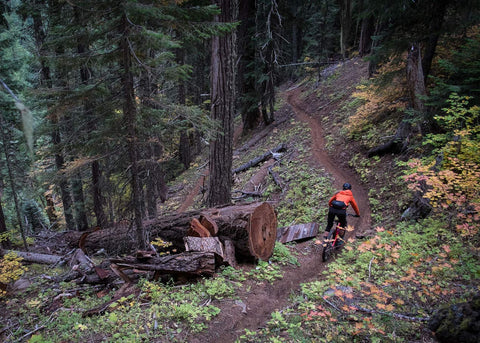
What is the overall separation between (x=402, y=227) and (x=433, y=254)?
162 centimetres

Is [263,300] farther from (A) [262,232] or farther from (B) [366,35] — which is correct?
(B) [366,35]

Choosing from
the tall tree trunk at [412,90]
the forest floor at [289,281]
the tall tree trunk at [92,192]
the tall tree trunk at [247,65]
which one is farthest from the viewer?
the tall tree trunk at [247,65]

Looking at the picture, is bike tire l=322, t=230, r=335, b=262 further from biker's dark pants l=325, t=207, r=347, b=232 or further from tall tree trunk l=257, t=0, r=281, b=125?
tall tree trunk l=257, t=0, r=281, b=125

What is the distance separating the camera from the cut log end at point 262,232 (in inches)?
244

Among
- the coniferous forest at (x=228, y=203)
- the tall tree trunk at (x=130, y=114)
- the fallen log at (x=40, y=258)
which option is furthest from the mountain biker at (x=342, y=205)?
the fallen log at (x=40, y=258)

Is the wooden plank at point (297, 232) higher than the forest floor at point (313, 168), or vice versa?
the forest floor at point (313, 168)

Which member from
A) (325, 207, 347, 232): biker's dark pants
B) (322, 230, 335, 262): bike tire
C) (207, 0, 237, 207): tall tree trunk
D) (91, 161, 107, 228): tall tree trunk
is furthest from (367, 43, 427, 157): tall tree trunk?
(91, 161, 107, 228): tall tree trunk

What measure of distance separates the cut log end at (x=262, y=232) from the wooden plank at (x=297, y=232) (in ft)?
6.53

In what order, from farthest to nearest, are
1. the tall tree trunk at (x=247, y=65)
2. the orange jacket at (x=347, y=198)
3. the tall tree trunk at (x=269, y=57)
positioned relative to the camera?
the tall tree trunk at (x=247, y=65)
the tall tree trunk at (x=269, y=57)
the orange jacket at (x=347, y=198)

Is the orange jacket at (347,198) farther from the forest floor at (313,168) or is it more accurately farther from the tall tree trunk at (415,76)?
the tall tree trunk at (415,76)

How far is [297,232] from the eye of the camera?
28.6 feet

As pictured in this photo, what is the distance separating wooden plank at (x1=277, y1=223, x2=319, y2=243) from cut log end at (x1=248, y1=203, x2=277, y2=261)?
1989 millimetres

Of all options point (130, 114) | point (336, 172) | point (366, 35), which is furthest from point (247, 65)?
point (130, 114)

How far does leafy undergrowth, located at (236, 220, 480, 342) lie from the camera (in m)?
3.75
